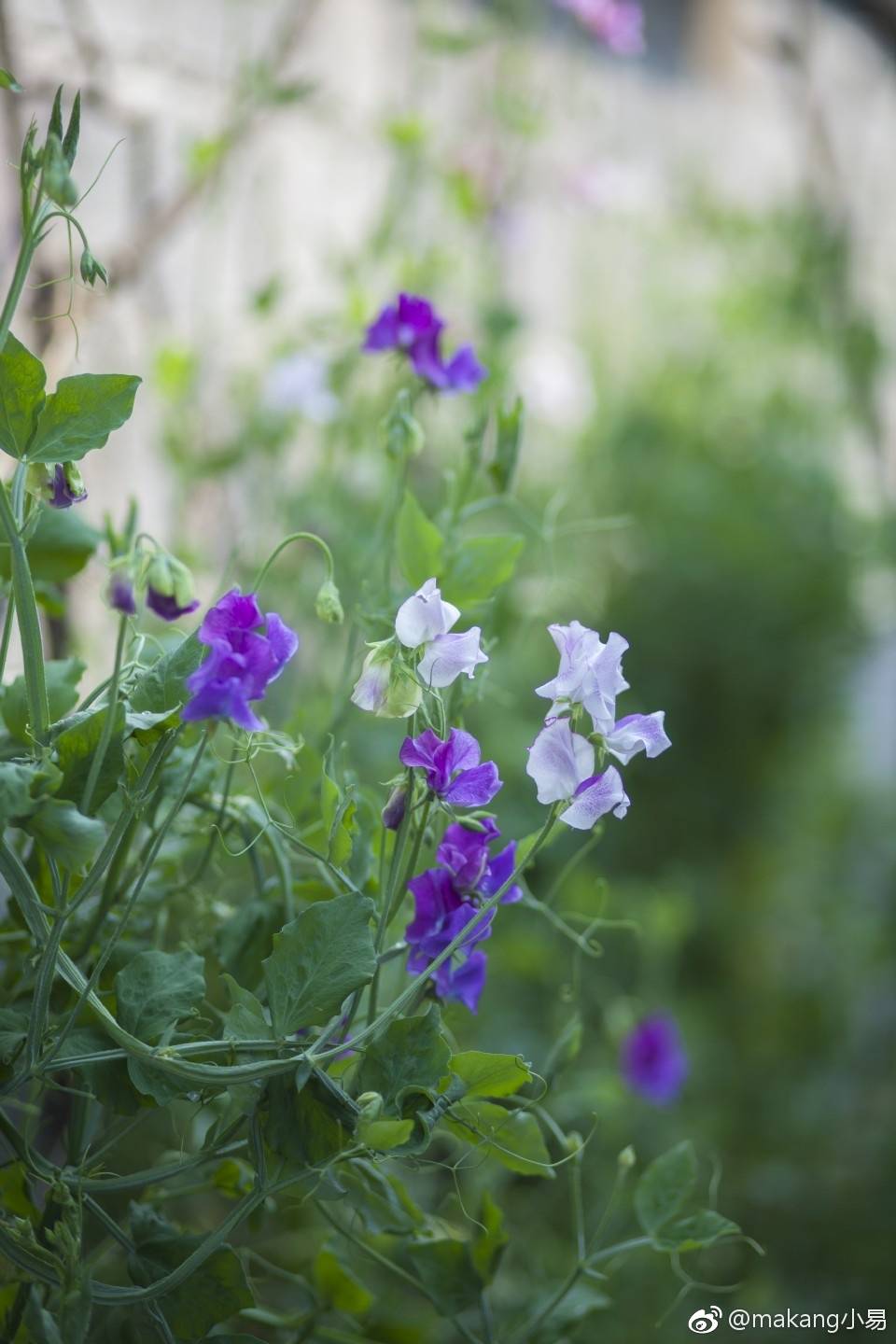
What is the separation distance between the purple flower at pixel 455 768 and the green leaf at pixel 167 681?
3.0 inches

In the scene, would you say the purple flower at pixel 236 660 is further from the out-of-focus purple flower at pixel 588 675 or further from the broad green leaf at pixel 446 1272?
the broad green leaf at pixel 446 1272

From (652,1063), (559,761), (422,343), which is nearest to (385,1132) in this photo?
(559,761)

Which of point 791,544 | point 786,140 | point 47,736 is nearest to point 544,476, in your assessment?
point 791,544

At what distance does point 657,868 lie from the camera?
186 centimetres

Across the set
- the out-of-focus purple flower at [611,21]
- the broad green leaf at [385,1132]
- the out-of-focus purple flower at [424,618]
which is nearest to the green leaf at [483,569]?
the out-of-focus purple flower at [424,618]

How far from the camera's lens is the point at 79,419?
40 centimetres

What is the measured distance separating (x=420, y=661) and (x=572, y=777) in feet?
0.22

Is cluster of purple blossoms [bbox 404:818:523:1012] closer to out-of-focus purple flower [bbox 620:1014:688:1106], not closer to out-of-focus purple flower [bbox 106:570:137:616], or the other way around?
out-of-focus purple flower [bbox 106:570:137:616]

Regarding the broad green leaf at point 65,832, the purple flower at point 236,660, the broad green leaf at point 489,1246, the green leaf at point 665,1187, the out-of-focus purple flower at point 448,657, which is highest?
the out-of-focus purple flower at point 448,657

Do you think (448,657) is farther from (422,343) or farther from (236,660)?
(422,343)

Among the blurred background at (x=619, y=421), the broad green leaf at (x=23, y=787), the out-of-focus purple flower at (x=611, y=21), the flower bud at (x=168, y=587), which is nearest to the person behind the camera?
the broad green leaf at (x=23, y=787)

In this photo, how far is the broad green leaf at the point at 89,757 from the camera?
402 mm

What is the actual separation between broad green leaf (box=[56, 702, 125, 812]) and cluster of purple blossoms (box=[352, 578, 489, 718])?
9cm

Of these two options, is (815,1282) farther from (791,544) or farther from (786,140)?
(786,140)
